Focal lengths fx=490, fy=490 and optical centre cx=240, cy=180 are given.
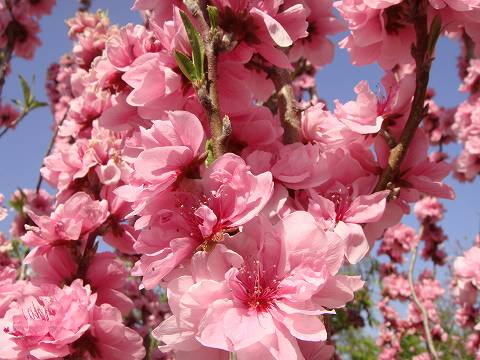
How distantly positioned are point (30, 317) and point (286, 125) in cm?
85

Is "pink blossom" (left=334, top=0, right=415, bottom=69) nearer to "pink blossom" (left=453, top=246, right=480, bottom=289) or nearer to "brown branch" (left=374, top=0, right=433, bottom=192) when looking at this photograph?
"brown branch" (left=374, top=0, right=433, bottom=192)

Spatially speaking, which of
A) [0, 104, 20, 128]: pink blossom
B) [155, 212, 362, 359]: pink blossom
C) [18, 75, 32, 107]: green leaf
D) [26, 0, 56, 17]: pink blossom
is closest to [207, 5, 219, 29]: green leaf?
[155, 212, 362, 359]: pink blossom

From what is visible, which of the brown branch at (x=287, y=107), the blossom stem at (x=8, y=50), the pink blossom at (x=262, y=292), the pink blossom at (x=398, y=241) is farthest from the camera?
the pink blossom at (x=398, y=241)

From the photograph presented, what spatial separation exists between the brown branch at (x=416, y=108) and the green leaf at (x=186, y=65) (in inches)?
19.7

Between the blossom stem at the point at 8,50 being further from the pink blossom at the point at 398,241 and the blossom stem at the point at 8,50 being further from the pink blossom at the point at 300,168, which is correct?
the pink blossom at the point at 398,241

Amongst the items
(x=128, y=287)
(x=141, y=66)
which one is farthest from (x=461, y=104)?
(x=141, y=66)

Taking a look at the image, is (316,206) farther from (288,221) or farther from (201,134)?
(201,134)

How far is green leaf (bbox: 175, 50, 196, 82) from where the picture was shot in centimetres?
100

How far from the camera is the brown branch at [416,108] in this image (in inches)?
44.2

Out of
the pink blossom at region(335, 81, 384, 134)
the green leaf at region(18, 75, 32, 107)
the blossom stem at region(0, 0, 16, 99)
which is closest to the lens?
the pink blossom at region(335, 81, 384, 134)

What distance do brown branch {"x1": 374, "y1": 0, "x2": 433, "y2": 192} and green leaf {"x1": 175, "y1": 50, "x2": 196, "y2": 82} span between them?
1.64 ft

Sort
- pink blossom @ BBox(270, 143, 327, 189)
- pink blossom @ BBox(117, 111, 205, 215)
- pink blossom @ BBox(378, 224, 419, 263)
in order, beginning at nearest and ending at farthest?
pink blossom @ BBox(117, 111, 205, 215)
pink blossom @ BBox(270, 143, 327, 189)
pink blossom @ BBox(378, 224, 419, 263)

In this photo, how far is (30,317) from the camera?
1.30 meters

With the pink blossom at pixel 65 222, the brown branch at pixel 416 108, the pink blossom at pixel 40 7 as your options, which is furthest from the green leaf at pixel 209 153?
the pink blossom at pixel 40 7
